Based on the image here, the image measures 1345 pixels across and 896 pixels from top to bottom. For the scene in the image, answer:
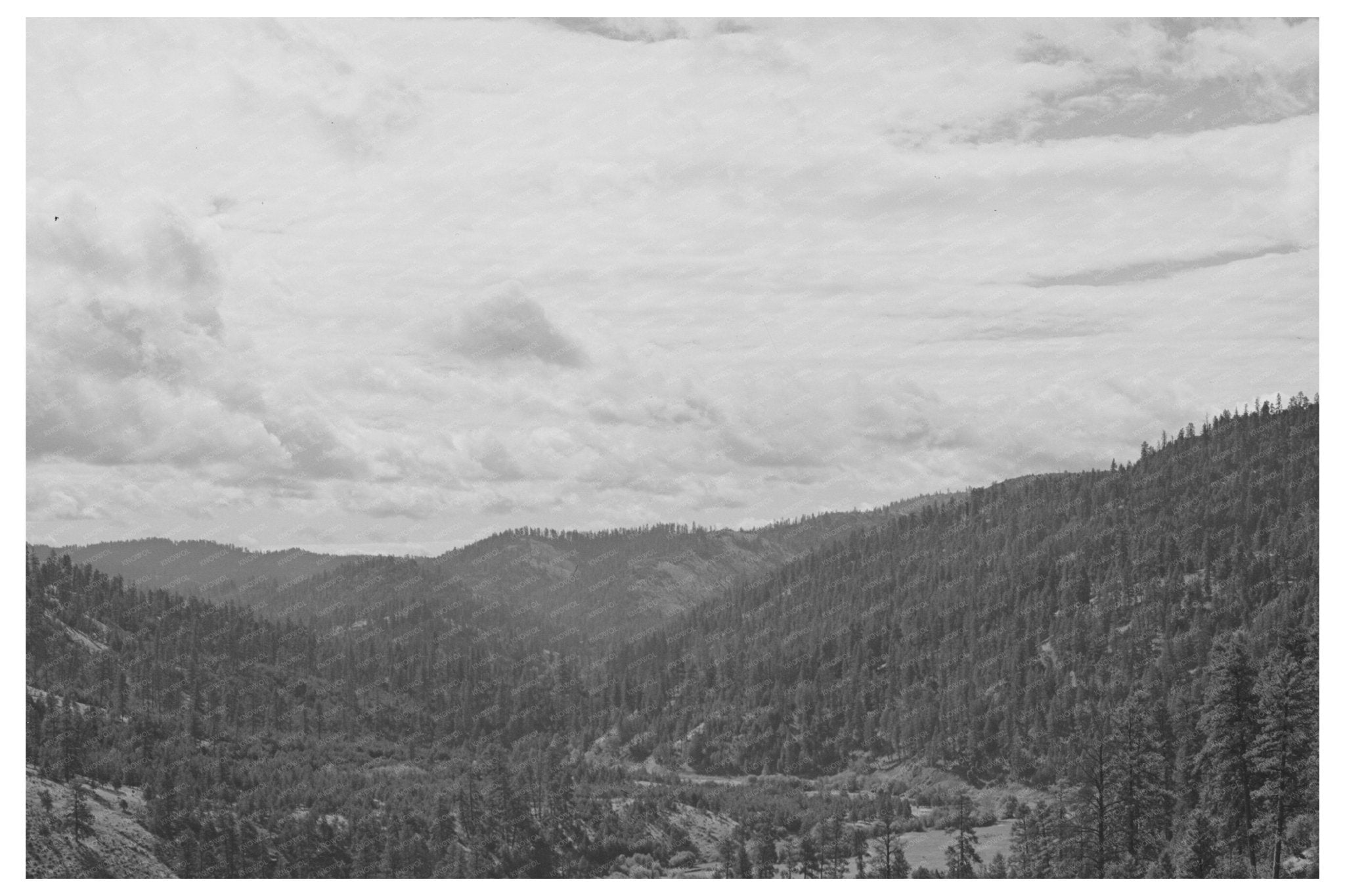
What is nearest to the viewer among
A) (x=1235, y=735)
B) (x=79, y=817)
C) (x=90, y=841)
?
(x=1235, y=735)

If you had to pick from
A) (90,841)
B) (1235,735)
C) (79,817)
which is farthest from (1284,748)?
(79,817)

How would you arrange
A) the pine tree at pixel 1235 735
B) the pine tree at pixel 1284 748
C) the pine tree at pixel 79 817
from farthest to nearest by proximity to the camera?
the pine tree at pixel 79 817 → the pine tree at pixel 1235 735 → the pine tree at pixel 1284 748

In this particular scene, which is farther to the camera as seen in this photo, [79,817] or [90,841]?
[79,817]

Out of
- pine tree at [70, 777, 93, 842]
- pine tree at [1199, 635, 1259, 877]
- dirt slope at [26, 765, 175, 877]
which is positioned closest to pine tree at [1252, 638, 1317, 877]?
pine tree at [1199, 635, 1259, 877]

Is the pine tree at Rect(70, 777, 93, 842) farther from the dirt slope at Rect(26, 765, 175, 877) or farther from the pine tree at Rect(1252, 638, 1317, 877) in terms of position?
the pine tree at Rect(1252, 638, 1317, 877)

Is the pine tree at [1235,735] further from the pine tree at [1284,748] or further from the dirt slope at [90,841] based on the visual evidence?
the dirt slope at [90,841]

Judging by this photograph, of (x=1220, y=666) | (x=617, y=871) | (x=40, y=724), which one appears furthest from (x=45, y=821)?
(x=1220, y=666)

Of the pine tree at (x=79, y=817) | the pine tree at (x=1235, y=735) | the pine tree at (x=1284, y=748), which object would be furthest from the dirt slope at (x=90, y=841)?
the pine tree at (x=1284, y=748)

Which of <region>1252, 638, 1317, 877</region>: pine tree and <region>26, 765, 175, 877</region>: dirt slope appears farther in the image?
<region>26, 765, 175, 877</region>: dirt slope

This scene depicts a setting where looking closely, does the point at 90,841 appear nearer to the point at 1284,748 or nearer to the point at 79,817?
the point at 79,817

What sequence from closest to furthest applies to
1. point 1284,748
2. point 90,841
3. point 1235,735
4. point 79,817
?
1. point 1284,748
2. point 1235,735
3. point 90,841
4. point 79,817

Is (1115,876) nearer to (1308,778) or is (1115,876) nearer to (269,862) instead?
(1308,778)
